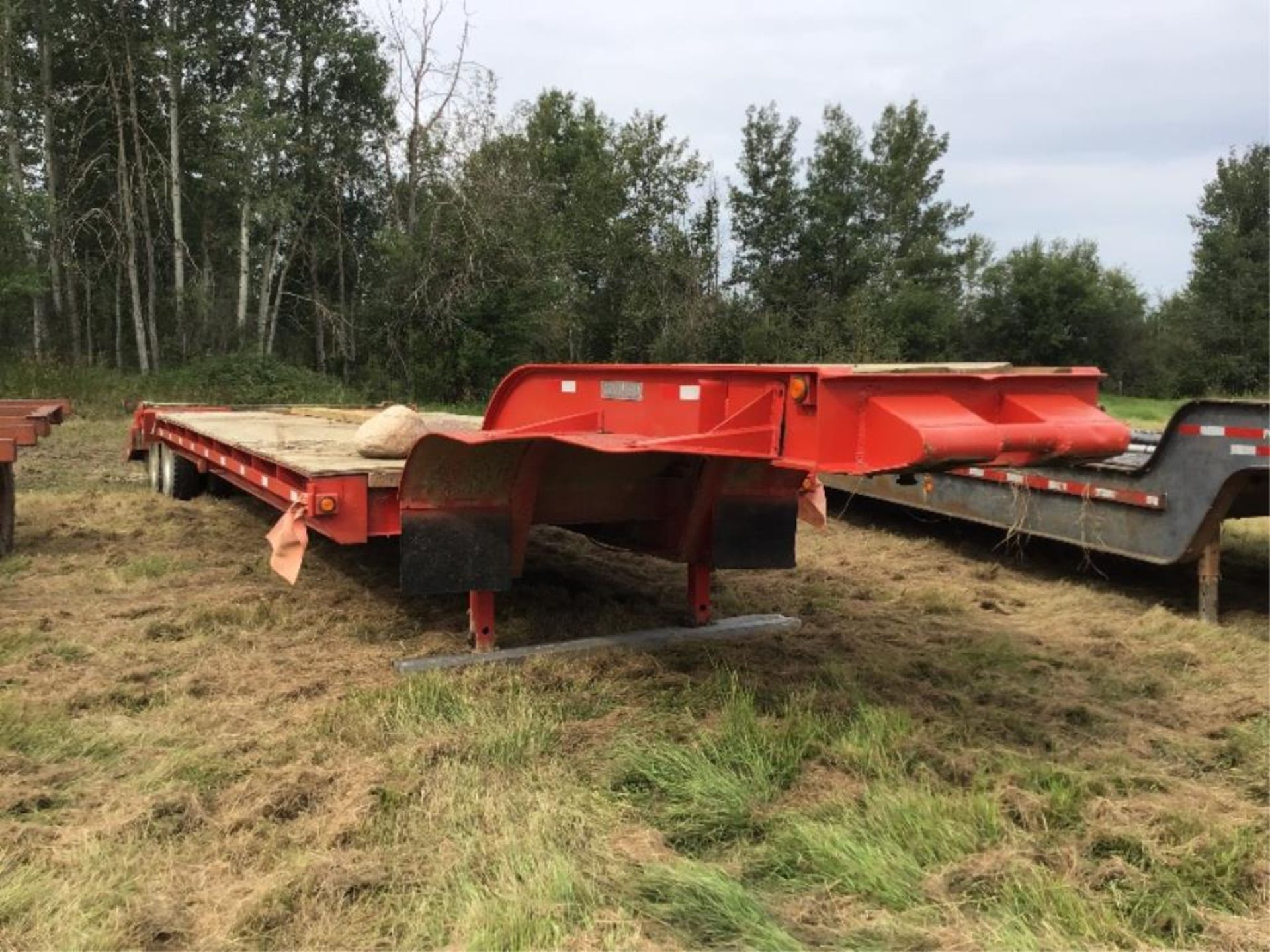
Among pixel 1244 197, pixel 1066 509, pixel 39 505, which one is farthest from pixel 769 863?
pixel 1244 197

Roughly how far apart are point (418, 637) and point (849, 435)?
2.80 meters

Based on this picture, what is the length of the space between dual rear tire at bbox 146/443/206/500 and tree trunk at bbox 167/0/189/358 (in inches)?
581

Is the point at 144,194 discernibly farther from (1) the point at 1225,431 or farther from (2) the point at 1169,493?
(1) the point at 1225,431

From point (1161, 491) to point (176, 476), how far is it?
7979 mm

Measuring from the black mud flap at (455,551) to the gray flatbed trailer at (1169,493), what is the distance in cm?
219

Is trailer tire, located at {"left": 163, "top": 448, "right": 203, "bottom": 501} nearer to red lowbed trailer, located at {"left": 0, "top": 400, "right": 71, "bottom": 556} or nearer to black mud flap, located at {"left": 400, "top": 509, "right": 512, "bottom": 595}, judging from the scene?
red lowbed trailer, located at {"left": 0, "top": 400, "right": 71, "bottom": 556}

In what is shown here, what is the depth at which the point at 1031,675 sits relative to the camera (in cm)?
488

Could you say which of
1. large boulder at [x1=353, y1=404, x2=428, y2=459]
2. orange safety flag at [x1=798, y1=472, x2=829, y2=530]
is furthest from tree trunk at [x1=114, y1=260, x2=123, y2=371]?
orange safety flag at [x1=798, y1=472, x2=829, y2=530]

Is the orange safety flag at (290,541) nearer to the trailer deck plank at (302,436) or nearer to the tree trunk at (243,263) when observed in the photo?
the trailer deck plank at (302,436)

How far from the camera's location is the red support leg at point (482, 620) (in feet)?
15.6

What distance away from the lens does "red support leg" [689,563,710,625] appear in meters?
5.37

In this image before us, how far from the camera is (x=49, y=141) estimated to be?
2205 centimetres

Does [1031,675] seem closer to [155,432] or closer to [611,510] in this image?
[611,510]

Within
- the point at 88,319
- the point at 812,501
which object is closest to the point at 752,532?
the point at 812,501
